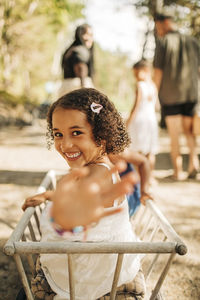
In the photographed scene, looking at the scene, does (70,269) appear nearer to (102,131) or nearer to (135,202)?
(102,131)

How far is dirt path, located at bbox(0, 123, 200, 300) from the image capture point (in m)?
1.81

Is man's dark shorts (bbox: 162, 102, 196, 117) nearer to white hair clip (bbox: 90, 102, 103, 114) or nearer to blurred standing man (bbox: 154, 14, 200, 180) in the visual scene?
blurred standing man (bbox: 154, 14, 200, 180)

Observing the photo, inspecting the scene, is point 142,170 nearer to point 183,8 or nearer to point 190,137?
point 190,137

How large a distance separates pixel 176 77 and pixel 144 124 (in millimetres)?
868

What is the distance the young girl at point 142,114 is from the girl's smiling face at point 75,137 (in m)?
2.20

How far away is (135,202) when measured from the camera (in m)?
1.98

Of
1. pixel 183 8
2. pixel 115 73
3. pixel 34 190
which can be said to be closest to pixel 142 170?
pixel 34 190

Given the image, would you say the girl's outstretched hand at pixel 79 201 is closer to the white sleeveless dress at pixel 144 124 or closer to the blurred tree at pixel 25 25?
the white sleeveless dress at pixel 144 124

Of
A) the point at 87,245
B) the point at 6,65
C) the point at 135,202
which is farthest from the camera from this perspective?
the point at 6,65

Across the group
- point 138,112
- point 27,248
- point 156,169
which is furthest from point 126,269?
point 156,169

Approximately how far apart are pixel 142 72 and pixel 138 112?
492 millimetres

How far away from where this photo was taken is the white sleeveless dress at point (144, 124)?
135 inches

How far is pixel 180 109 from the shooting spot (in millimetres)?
3877

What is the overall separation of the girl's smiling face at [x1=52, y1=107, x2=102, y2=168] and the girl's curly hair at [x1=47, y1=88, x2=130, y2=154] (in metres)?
0.03
